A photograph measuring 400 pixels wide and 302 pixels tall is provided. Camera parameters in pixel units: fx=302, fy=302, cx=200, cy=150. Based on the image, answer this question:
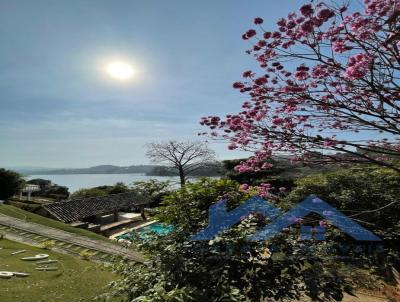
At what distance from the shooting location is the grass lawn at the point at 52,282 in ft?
20.1

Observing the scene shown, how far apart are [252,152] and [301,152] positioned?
98 cm

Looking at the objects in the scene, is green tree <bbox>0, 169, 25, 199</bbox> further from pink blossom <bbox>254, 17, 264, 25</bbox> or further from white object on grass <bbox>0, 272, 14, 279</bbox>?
pink blossom <bbox>254, 17, 264, 25</bbox>

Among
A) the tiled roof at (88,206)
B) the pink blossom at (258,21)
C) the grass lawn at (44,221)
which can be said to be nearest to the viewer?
the pink blossom at (258,21)

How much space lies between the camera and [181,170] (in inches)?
1167

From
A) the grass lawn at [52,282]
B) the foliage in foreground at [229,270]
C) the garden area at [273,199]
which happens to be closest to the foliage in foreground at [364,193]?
the garden area at [273,199]

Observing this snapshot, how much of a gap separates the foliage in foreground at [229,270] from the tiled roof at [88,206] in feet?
48.7

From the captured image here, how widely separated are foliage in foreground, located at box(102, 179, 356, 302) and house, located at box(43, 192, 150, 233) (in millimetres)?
14836

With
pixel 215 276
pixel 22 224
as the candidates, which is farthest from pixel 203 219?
pixel 22 224

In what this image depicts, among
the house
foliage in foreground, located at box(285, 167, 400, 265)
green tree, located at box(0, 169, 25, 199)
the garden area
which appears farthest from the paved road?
green tree, located at box(0, 169, 25, 199)

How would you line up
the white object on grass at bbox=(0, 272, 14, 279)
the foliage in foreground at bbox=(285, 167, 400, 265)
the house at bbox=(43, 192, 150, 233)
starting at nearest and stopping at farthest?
the white object on grass at bbox=(0, 272, 14, 279) → the foliage in foreground at bbox=(285, 167, 400, 265) → the house at bbox=(43, 192, 150, 233)

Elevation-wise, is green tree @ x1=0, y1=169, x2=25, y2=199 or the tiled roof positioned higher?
green tree @ x1=0, y1=169, x2=25, y2=199

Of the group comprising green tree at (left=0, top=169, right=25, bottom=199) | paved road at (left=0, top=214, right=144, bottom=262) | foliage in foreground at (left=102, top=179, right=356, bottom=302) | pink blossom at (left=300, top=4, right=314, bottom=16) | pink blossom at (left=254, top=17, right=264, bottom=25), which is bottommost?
paved road at (left=0, top=214, right=144, bottom=262)

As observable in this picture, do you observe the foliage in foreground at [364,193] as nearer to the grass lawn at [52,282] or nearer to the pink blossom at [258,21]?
the pink blossom at [258,21]

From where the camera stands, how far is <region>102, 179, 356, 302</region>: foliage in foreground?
111 inches
